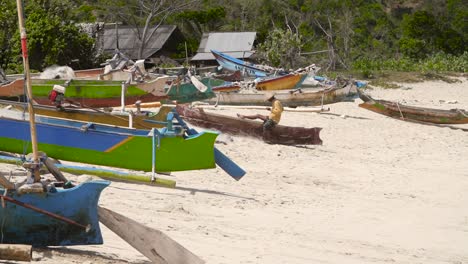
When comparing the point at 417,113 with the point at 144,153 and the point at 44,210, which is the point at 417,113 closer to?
the point at 144,153

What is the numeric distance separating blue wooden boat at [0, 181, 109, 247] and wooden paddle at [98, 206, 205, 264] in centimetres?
24

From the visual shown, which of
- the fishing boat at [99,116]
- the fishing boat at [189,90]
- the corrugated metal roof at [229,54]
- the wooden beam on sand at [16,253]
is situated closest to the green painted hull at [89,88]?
the fishing boat at [189,90]

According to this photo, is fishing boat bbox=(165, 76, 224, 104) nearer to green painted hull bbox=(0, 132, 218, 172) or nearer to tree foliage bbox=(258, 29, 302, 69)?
green painted hull bbox=(0, 132, 218, 172)

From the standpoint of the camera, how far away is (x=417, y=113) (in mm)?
19547

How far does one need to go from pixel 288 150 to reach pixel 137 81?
4.78 meters

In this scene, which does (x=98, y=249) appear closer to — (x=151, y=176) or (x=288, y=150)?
(x=151, y=176)

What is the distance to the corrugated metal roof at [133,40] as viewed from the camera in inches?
1294

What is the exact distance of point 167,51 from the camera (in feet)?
113

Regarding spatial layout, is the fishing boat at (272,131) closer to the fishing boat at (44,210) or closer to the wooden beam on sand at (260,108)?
the wooden beam on sand at (260,108)

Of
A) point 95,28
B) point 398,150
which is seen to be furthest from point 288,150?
point 95,28

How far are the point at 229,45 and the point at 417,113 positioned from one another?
15251mm

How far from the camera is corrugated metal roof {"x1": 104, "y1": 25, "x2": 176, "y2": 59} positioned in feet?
108

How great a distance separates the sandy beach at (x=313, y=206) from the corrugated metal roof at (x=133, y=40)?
18001 mm

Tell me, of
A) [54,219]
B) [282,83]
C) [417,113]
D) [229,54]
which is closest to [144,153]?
[54,219]
